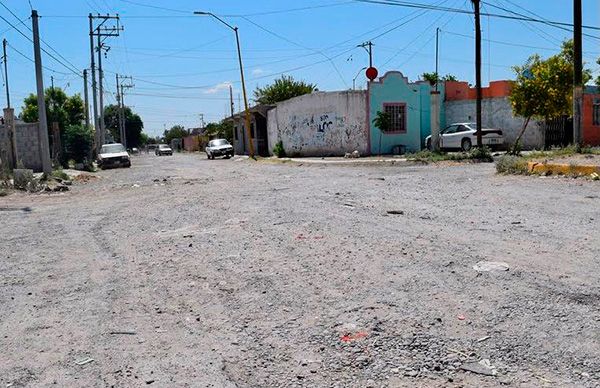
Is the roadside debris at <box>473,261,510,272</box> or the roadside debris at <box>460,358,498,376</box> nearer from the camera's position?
the roadside debris at <box>460,358,498,376</box>

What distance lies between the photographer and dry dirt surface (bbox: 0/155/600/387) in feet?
12.4

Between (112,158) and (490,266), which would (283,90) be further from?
(490,266)

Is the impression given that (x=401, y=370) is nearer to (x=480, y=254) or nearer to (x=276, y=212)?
(x=480, y=254)

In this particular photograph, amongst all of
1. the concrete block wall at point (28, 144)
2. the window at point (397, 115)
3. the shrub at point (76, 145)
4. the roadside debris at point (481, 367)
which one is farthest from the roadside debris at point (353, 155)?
the roadside debris at point (481, 367)

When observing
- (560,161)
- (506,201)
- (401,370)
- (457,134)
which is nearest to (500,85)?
(457,134)

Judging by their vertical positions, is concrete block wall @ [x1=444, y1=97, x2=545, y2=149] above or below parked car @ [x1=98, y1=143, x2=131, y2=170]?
above

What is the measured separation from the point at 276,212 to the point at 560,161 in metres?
10.6

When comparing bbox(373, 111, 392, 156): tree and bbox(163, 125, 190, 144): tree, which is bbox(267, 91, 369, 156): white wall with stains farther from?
bbox(163, 125, 190, 144): tree

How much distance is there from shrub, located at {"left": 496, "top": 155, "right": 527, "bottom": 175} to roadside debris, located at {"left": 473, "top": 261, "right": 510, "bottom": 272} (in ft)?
37.6

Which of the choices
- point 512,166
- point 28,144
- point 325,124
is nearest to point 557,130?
point 325,124

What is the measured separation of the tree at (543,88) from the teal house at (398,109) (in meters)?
10.7

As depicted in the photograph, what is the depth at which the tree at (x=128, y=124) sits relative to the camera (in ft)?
333

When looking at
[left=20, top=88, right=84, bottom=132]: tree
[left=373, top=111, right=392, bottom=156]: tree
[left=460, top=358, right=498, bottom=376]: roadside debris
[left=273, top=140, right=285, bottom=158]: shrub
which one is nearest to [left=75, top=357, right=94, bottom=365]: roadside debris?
[left=460, top=358, right=498, bottom=376]: roadside debris

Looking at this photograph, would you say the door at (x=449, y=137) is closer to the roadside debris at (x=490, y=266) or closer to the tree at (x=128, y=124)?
the roadside debris at (x=490, y=266)
